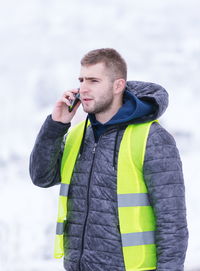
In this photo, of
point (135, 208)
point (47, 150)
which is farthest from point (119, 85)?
point (135, 208)

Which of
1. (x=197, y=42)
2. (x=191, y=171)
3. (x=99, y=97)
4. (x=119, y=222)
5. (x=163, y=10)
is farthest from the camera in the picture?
(x=163, y=10)

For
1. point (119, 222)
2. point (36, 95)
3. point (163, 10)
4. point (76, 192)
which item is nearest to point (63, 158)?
point (76, 192)

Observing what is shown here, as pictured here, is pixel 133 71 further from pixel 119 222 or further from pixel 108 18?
pixel 119 222

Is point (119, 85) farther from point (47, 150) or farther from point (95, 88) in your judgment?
point (47, 150)

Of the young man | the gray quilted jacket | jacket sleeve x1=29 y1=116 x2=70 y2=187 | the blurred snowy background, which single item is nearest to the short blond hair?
the young man

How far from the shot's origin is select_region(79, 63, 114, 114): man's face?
7.86ft

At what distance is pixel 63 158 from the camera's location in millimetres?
2543

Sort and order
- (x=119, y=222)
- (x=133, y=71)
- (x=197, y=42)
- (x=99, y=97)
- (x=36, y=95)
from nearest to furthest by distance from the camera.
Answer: (x=119, y=222)
(x=99, y=97)
(x=36, y=95)
(x=133, y=71)
(x=197, y=42)

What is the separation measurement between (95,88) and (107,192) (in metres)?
0.47

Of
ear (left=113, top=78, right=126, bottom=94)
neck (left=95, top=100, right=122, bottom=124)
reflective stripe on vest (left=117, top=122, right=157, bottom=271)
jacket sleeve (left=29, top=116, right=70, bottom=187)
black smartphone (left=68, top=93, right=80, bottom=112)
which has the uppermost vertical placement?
ear (left=113, top=78, right=126, bottom=94)

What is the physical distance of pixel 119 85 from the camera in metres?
2.46

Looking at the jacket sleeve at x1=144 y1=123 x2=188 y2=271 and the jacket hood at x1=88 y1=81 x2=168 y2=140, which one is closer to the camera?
the jacket sleeve at x1=144 y1=123 x2=188 y2=271

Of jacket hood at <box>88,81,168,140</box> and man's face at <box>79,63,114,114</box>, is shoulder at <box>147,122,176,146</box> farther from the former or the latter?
man's face at <box>79,63,114,114</box>

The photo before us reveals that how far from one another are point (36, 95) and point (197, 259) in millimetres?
9669
